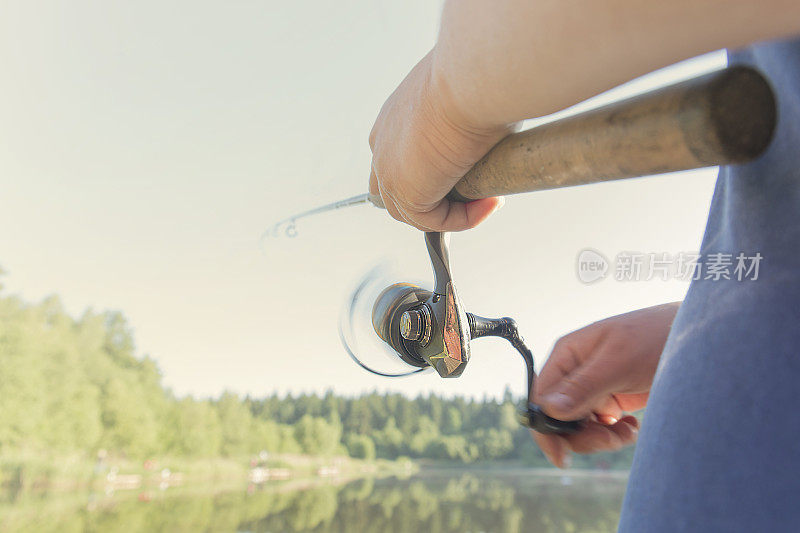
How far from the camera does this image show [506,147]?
2.02 ft

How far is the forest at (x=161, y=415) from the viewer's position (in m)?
20.4

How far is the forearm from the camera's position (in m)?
0.32

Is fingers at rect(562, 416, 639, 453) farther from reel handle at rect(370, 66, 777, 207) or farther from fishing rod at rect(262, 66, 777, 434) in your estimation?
reel handle at rect(370, 66, 777, 207)

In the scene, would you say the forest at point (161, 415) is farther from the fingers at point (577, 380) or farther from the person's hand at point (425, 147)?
the person's hand at point (425, 147)

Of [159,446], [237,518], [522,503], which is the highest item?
[159,446]

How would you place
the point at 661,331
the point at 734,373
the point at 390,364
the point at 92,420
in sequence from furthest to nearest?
1. the point at 92,420
2. the point at 390,364
3. the point at 661,331
4. the point at 734,373

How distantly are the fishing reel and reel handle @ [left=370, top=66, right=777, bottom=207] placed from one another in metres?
0.23

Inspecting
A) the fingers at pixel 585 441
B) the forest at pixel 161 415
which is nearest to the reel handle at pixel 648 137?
the fingers at pixel 585 441

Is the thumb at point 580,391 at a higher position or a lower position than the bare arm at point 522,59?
lower

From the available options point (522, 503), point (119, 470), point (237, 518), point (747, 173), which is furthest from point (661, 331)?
point (119, 470)

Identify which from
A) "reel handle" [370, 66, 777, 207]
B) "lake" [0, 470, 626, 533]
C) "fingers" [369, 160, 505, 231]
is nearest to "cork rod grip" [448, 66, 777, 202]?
"reel handle" [370, 66, 777, 207]

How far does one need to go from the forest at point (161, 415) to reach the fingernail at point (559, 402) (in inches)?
294

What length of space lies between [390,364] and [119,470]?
94.2 feet

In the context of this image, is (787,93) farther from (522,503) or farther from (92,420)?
(522,503)
